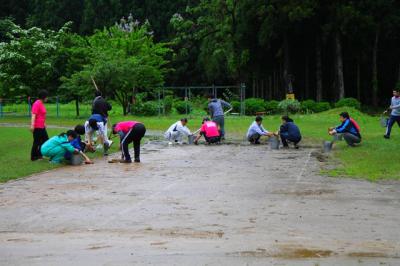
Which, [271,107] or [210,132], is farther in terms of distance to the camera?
[271,107]

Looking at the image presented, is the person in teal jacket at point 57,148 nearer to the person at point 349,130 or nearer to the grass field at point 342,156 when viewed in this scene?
the grass field at point 342,156

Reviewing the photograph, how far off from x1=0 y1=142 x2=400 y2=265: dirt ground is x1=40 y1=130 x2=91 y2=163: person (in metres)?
1.01

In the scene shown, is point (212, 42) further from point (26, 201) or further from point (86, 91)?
point (26, 201)

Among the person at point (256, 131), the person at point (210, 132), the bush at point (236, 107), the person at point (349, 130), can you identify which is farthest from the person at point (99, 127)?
the bush at point (236, 107)

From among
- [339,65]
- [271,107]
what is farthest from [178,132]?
[339,65]

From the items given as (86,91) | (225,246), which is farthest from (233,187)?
(86,91)

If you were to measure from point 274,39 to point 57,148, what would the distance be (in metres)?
35.3

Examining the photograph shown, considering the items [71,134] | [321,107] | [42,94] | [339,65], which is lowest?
[321,107]

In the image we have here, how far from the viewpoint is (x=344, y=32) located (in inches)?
1713

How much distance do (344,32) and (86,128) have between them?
Answer: 2906 centimetres

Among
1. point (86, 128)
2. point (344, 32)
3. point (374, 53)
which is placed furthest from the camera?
point (374, 53)

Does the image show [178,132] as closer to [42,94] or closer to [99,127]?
[99,127]

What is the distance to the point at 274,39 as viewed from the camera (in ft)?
161

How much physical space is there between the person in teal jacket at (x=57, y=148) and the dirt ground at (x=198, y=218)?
3.39 ft
